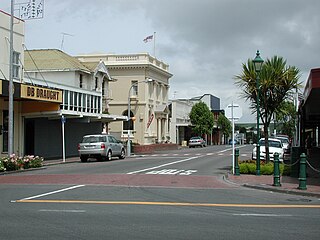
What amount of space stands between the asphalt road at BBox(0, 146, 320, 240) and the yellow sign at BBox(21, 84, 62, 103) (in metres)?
10.8

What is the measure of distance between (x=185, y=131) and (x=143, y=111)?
27121 mm

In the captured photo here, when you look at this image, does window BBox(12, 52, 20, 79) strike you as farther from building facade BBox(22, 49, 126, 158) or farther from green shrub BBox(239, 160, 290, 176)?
green shrub BBox(239, 160, 290, 176)

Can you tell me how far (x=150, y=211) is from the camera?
36.8 ft

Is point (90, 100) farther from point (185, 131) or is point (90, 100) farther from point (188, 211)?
point (185, 131)

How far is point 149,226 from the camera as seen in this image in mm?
9281

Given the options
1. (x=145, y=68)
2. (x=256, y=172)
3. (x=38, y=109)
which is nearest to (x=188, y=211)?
(x=256, y=172)

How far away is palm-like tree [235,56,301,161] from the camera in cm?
2123

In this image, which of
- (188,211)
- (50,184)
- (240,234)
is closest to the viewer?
(240,234)

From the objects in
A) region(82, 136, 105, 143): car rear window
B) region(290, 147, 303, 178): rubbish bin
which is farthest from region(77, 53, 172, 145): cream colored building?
region(290, 147, 303, 178): rubbish bin

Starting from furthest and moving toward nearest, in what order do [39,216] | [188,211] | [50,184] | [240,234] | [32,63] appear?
[32,63]
[50,184]
[188,211]
[39,216]
[240,234]

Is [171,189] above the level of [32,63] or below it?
below

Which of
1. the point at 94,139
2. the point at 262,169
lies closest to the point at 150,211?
the point at 262,169

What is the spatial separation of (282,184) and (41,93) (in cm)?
1756

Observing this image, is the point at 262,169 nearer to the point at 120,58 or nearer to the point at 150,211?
the point at 150,211
